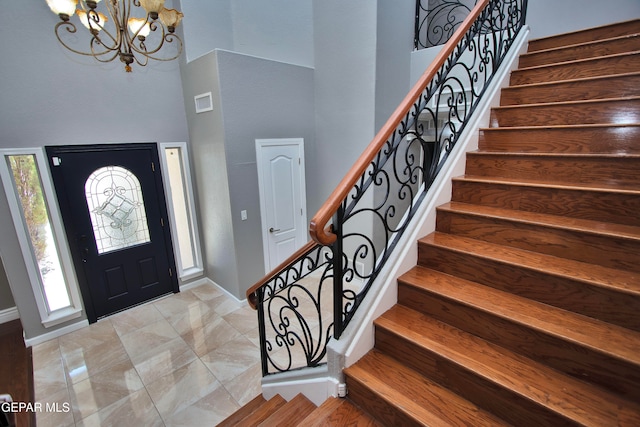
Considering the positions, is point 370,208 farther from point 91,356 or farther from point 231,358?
point 91,356

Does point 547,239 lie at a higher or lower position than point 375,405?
higher

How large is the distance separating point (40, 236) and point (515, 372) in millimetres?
4387

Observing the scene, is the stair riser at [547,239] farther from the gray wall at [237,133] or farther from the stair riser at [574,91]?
the gray wall at [237,133]

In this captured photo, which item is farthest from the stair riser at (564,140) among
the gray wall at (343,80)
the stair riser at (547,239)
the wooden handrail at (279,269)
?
the gray wall at (343,80)

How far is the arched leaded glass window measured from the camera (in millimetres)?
3576

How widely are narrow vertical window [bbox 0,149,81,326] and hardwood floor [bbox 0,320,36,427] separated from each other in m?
0.37

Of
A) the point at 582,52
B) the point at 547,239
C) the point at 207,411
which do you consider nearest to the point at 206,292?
the point at 207,411

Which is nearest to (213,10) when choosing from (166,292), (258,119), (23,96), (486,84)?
(258,119)

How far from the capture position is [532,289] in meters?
1.44

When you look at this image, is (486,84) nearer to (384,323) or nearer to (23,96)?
(384,323)

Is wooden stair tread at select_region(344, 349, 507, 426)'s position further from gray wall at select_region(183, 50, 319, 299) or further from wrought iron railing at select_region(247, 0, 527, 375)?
gray wall at select_region(183, 50, 319, 299)

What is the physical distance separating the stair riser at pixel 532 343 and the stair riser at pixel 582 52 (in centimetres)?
235

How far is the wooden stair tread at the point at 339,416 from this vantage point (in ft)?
4.41

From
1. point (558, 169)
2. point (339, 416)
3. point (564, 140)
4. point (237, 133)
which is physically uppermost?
point (237, 133)
